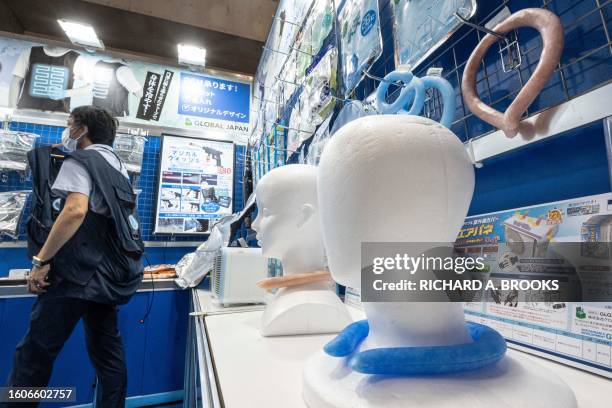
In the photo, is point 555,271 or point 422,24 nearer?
point 555,271

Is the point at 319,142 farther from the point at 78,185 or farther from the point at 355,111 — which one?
the point at 78,185

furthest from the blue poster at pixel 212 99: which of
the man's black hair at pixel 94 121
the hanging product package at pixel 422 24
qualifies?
the hanging product package at pixel 422 24

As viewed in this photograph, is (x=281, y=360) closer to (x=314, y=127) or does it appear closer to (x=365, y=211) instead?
(x=365, y=211)

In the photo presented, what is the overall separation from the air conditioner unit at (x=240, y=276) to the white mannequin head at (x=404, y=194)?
101cm

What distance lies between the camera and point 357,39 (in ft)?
3.52

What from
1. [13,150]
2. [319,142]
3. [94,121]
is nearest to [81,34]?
[13,150]

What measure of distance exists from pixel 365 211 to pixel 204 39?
162 inches

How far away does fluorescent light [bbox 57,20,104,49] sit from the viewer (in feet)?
10.6

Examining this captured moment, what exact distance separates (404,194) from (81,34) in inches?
175

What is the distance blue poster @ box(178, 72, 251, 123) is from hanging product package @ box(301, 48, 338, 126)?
2556 millimetres

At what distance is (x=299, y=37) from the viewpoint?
177 cm

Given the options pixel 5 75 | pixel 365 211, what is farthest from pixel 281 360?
pixel 5 75

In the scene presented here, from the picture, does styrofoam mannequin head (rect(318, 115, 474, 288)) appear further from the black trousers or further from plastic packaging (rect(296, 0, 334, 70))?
the black trousers

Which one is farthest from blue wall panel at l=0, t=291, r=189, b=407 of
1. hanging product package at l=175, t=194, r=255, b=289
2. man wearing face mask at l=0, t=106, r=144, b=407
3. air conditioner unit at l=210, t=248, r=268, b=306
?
air conditioner unit at l=210, t=248, r=268, b=306
